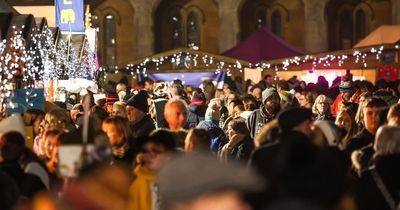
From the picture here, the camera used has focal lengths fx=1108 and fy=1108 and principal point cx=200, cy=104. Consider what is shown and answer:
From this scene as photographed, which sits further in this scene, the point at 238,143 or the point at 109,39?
the point at 109,39

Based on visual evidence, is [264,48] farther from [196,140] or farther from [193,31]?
[196,140]

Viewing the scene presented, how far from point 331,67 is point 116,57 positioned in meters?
18.4

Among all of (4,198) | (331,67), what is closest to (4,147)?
(4,198)

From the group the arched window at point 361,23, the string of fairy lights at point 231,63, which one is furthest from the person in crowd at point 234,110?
the arched window at point 361,23

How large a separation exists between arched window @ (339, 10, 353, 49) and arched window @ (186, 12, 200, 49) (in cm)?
633

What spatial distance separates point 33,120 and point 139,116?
1.24m

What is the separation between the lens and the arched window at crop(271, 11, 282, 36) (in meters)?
48.6

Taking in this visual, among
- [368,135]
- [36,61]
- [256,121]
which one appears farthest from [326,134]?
[36,61]

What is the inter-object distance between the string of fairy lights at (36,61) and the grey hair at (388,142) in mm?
6999

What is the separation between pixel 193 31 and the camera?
4956 cm

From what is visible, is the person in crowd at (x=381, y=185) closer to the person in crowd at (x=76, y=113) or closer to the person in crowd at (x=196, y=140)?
the person in crowd at (x=196, y=140)

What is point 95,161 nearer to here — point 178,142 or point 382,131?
point 382,131

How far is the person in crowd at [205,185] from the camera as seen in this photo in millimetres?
4016

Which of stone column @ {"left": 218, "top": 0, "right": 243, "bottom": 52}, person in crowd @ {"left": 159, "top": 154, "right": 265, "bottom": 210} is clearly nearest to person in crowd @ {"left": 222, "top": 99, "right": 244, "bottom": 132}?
person in crowd @ {"left": 159, "top": 154, "right": 265, "bottom": 210}
